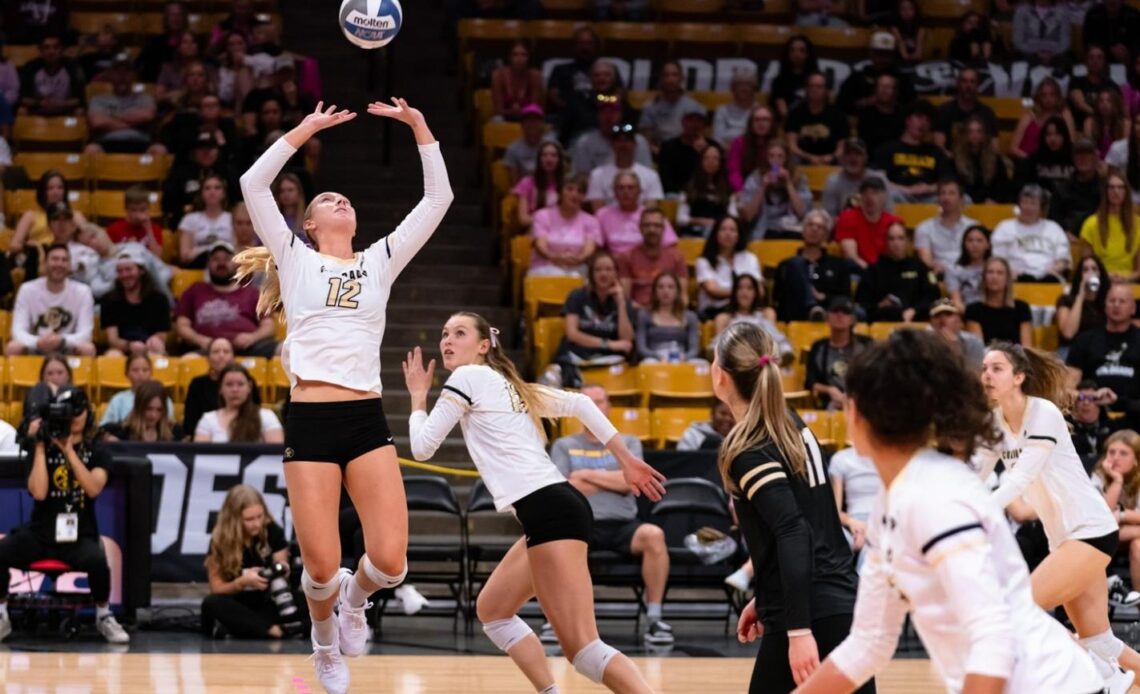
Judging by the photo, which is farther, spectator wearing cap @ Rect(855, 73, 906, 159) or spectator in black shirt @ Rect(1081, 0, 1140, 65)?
spectator in black shirt @ Rect(1081, 0, 1140, 65)

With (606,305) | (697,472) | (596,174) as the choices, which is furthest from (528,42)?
(697,472)

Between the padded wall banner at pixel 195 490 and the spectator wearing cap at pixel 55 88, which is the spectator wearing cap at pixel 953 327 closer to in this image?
the padded wall banner at pixel 195 490

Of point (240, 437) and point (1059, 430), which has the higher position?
point (1059, 430)

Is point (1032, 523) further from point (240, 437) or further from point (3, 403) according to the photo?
point (3, 403)

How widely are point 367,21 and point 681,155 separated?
7358 mm

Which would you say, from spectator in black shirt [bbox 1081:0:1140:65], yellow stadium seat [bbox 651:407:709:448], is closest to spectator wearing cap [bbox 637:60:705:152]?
yellow stadium seat [bbox 651:407:709:448]

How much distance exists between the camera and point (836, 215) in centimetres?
1400

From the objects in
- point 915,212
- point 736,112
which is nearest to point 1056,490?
point 915,212

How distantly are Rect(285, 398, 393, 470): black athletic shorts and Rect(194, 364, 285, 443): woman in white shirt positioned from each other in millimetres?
4652

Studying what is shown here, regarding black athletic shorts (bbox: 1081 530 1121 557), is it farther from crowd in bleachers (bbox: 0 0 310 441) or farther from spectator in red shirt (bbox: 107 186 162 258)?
spectator in red shirt (bbox: 107 186 162 258)

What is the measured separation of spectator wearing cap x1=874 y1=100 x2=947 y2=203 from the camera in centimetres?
1450

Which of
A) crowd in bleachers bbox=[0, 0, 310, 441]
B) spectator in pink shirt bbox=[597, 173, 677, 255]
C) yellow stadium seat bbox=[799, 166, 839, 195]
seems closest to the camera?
crowd in bleachers bbox=[0, 0, 310, 441]

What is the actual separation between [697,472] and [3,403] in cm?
484

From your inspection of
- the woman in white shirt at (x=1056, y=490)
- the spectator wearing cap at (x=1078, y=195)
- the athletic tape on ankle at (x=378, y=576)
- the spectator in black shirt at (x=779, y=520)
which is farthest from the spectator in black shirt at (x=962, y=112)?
the spectator in black shirt at (x=779, y=520)
